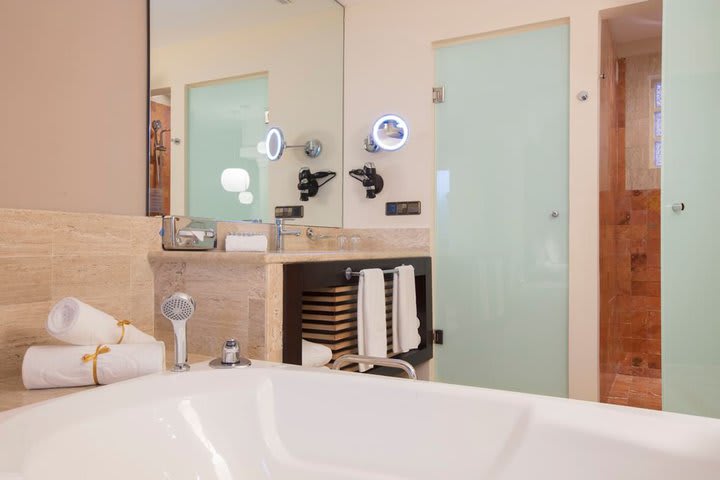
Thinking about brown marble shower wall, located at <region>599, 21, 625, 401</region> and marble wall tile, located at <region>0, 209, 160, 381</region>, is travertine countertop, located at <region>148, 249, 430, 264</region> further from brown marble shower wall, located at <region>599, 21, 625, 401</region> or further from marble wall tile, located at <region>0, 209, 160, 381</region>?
brown marble shower wall, located at <region>599, 21, 625, 401</region>

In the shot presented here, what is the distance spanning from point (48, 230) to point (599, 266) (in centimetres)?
245

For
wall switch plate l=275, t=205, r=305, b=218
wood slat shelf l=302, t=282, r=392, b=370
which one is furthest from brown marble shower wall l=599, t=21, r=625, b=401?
wall switch plate l=275, t=205, r=305, b=218

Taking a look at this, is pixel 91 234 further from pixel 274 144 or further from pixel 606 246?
pixel 606 246

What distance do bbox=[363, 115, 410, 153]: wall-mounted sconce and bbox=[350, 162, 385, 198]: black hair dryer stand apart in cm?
12

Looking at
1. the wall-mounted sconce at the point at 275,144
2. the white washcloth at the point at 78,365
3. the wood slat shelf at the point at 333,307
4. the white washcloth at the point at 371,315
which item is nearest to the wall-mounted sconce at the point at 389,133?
the wall-mounted sconce at the point at 275,144

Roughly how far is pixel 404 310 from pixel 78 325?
5.07ft

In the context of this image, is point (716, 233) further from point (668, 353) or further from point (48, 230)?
point (48, 230)

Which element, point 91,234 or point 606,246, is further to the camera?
point 606,246

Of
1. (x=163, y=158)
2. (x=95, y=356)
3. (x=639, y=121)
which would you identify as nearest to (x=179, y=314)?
(x=95, y=356)

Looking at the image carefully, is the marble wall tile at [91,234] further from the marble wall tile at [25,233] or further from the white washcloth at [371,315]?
the white washcloth at [371,315]

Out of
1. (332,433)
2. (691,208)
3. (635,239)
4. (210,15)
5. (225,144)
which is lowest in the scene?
(332,433)

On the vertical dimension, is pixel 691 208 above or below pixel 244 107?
below

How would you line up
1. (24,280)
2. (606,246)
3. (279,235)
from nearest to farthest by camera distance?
(24,280), (279,235), (606,246)

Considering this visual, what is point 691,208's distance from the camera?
2217 mm
